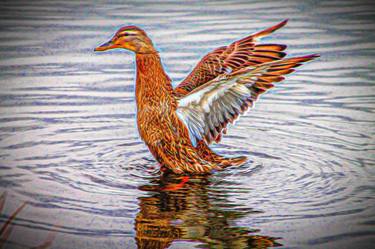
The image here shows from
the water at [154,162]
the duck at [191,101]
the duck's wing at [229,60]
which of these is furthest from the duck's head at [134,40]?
the water at [154,162]

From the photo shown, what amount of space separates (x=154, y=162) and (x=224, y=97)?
1239 mm

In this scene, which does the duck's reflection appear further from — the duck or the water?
the duck

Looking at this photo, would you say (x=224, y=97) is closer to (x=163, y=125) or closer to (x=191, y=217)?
(x=163, y=125)

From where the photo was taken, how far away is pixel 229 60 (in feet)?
25.2

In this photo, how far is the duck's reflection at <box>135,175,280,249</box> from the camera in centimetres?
561

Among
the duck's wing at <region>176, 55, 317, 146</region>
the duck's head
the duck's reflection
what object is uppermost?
the duck's head

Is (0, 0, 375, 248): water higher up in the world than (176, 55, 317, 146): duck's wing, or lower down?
lower down

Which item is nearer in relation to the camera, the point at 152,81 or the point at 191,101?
the point at 191,101

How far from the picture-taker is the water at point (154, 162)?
588cm

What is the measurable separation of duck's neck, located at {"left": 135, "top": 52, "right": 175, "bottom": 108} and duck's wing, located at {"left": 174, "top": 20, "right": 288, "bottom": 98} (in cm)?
12

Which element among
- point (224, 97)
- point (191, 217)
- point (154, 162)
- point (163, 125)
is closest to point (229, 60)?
point (224, 97)

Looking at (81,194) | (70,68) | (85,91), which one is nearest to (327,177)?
(81,194)

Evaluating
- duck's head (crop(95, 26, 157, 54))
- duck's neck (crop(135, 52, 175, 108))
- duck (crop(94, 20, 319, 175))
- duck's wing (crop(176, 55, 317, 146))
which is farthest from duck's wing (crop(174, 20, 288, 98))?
duck's head (crop(95, 26, 157, 54))

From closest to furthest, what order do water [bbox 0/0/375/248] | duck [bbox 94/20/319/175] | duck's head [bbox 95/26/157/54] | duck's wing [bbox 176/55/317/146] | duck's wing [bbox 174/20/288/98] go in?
water [bbox 0/0/375/248] < duck's wing [bbox 176/55/317/146] < duck [bbox 94/20/319/175] < duck's head [bbox 95/26/157/54] < duck's wing [bbox 174/20/288/98]
